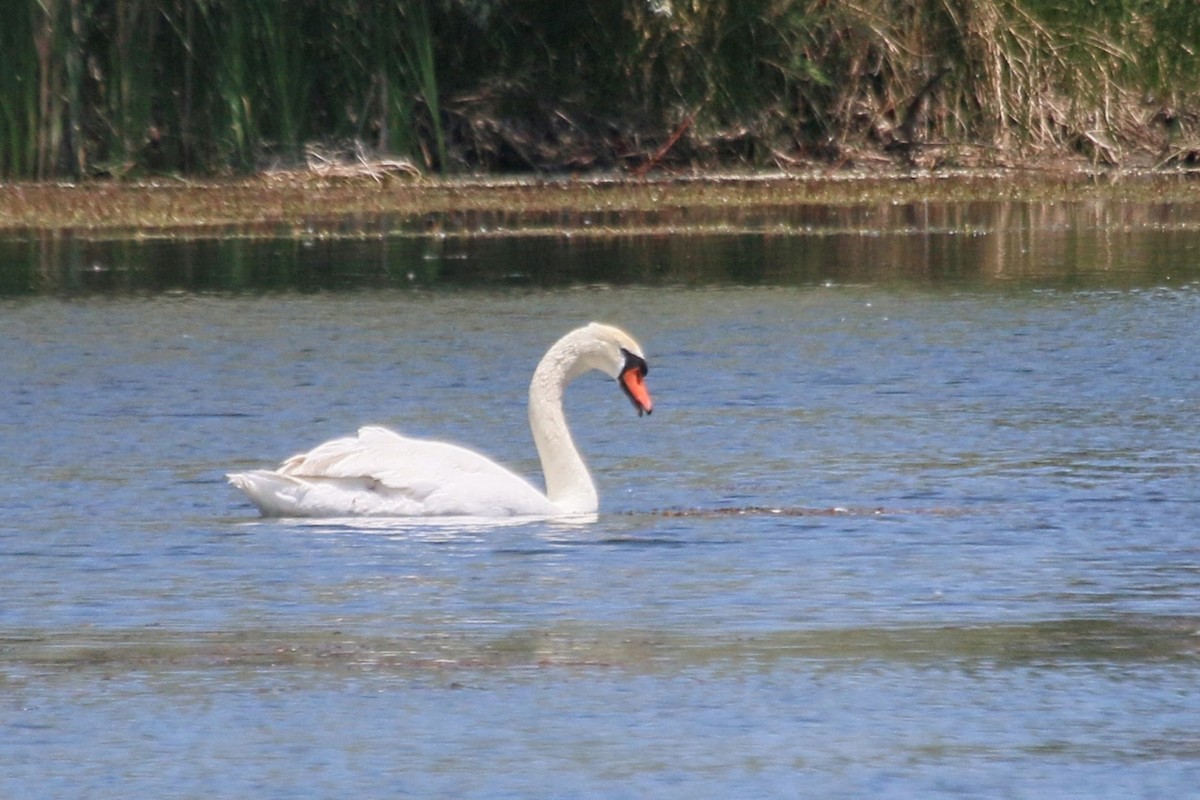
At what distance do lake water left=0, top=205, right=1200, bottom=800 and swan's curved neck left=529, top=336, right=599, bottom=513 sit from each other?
208 mm

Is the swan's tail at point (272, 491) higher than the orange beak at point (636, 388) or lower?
lower

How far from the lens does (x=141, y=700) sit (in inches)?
265

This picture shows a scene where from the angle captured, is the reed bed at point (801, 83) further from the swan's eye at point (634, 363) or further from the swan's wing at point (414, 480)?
the swan's wing at point (414, 480)

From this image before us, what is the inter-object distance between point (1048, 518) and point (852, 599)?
1.64 metres

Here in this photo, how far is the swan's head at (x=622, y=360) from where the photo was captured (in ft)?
33.2

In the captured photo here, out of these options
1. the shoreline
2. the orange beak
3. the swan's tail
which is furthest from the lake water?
the shoreline

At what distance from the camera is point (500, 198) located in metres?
24.9

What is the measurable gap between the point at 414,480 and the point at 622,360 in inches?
41.6

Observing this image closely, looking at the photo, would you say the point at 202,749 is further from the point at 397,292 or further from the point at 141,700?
the point at 397,292

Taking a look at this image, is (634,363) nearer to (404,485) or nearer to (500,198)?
(404,485)

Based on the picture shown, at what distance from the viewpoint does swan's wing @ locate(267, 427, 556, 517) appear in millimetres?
9570

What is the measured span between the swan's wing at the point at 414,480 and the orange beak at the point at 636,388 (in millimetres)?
597

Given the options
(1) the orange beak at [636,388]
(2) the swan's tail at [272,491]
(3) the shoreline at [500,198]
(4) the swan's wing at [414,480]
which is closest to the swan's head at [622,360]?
(1) the orange beak at [636,388]

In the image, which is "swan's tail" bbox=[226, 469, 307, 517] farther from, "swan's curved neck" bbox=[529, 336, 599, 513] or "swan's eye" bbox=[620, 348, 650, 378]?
"swan's eye" bbox=[620, 348, 650, 378]
